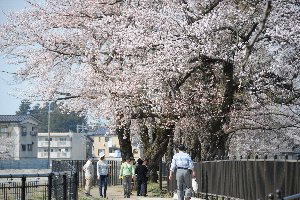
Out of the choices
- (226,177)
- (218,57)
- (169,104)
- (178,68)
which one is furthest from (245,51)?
(226,177)

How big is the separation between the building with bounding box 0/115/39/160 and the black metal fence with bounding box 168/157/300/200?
329ft

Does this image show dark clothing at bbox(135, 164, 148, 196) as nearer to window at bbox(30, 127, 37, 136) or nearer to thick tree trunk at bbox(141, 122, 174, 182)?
thick tree trunk at bbox(141, 122, 174, 182)

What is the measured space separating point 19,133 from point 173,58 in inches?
3973

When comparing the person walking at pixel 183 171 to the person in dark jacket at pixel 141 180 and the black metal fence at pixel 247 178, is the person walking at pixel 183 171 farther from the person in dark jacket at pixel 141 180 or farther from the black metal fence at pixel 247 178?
the person in dark jacket at pixel 141 180

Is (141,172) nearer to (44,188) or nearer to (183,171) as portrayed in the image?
(183,171)

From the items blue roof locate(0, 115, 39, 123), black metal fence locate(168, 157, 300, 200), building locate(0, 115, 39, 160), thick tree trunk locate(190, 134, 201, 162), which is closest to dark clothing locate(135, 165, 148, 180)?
black metal fence locate(168, 157, 300, 200)

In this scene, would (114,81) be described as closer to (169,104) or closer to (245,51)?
(169,104)

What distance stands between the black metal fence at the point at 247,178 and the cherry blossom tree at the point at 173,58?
375 centimetres

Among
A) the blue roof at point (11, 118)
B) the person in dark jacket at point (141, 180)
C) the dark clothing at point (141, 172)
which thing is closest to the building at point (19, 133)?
the blue roof at point (11, 118)

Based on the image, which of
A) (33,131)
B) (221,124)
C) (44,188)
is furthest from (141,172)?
(33,131)

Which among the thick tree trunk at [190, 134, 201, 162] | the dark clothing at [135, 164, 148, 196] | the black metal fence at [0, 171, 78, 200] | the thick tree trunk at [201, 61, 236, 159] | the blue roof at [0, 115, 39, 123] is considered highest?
the blue roof at [0, 115, 39, 123]

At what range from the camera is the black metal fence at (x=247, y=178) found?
12.7m

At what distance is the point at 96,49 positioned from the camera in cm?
3259

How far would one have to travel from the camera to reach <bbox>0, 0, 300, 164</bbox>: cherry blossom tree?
23484 millimetres
